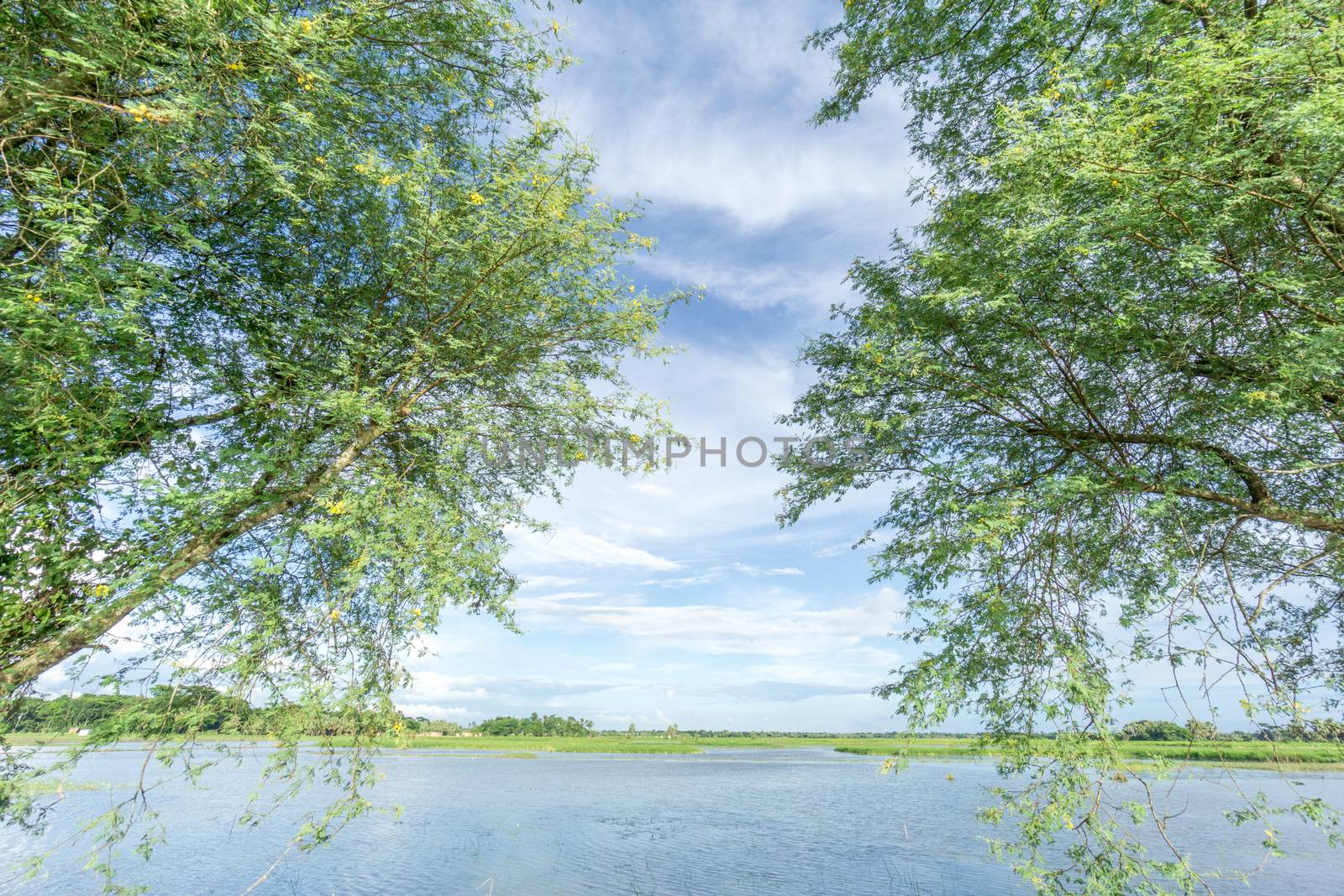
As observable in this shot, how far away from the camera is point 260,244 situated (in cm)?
678

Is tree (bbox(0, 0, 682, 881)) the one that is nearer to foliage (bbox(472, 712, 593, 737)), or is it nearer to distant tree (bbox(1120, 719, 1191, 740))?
distant tree (bbox(1120, 719, 1191, 740))

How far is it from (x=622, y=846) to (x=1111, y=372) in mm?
16919

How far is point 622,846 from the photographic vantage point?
55.7 ft

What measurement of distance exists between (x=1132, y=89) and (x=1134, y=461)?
158 inches

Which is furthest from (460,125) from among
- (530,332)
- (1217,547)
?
(1217,547)

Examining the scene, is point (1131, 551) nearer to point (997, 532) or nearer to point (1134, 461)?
point (1134, 461)

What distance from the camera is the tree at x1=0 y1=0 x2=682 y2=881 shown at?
4914mm

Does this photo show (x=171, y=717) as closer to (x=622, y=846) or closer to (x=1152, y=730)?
(x=1152, y=730)

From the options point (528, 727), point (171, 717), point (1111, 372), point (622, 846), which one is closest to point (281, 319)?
point (171, 717)

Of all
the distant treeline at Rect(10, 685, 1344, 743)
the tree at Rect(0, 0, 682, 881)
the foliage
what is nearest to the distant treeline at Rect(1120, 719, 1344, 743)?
the distant treeline at Rect(10, 685, 1344, 743)

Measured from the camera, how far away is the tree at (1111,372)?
5023 millimetres

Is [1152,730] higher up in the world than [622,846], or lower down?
higher up

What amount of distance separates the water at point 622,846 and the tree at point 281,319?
246 cm

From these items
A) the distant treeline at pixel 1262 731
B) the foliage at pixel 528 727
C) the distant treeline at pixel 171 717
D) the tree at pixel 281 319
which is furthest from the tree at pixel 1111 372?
the foliage at pixel 528 727
